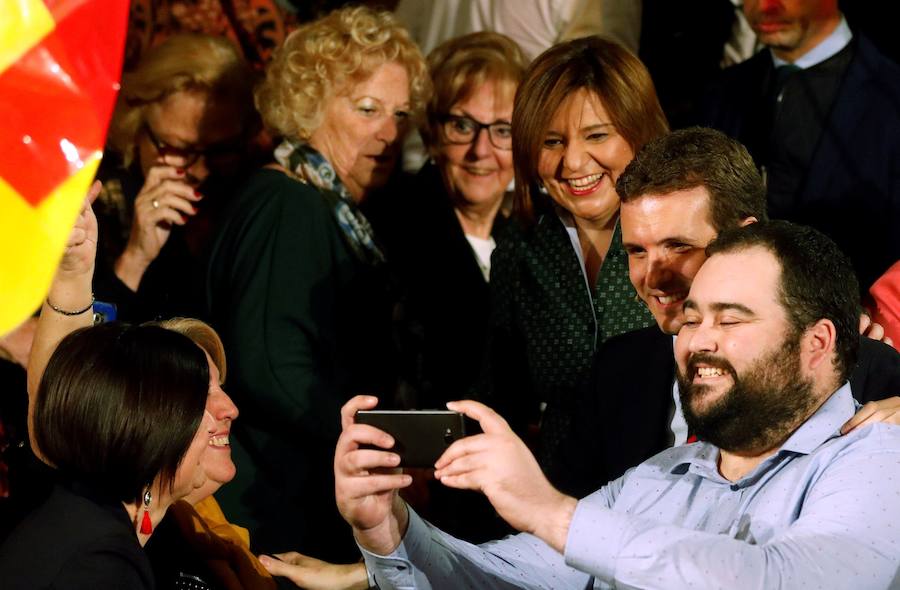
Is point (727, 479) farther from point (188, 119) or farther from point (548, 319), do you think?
point (188, 119)

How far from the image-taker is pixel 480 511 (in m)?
3.41

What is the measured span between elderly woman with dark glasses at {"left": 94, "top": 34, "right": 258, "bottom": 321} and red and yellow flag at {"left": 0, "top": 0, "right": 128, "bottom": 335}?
217 cm

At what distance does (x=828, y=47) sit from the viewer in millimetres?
3451

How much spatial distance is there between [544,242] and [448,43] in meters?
0.85

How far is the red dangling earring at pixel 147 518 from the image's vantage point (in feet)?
7.73

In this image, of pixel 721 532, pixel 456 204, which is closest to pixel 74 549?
pixel 721 532

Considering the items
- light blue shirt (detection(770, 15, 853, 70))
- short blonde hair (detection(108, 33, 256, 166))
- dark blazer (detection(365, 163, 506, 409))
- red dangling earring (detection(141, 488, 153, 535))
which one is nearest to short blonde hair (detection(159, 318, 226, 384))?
red dangling earring (detection(141, 488, 153, 535))

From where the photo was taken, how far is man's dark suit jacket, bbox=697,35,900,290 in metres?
3.31

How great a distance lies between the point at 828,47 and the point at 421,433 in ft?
6.14

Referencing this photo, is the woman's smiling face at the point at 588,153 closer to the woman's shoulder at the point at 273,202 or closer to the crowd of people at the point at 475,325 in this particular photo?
the crowd of people at the point at 475,325

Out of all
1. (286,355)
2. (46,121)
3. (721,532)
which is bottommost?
(286,355)

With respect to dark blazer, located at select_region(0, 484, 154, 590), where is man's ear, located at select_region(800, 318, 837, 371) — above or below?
above

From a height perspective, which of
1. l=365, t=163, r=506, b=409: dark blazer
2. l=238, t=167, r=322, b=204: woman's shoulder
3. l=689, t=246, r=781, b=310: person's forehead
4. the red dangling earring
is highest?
l=689, t=246, r=781, b=310: person's forehead

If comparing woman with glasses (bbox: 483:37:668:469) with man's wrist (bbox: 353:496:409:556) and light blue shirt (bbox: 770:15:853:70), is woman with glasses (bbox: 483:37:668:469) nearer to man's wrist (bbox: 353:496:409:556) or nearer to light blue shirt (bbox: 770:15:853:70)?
light blue shirt (bbox: 770:15:853:70)
